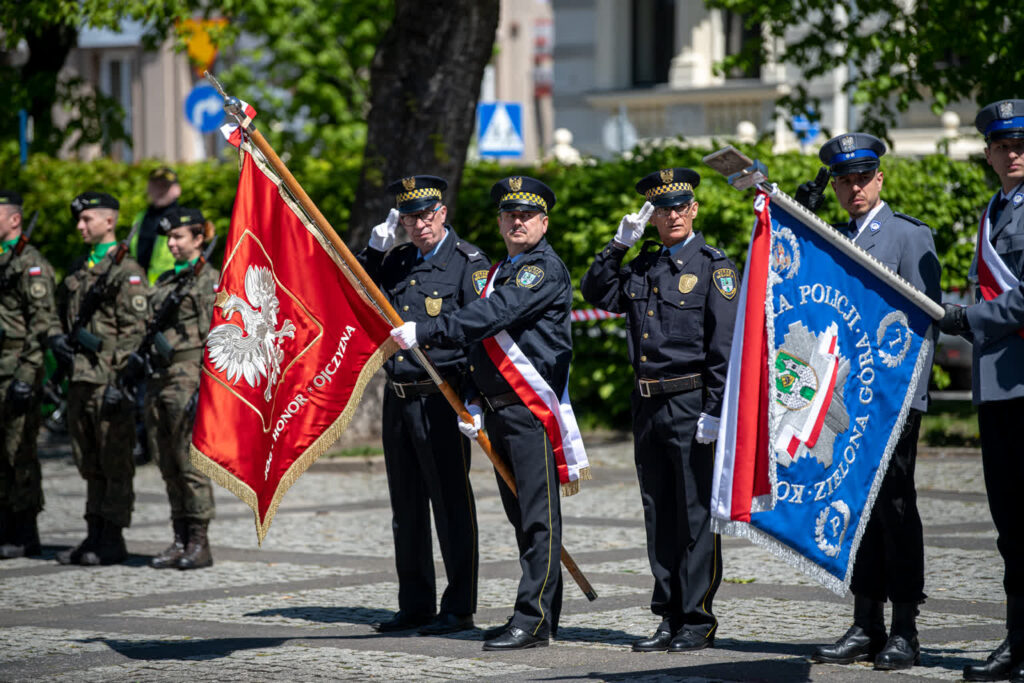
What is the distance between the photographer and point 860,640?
254 inches

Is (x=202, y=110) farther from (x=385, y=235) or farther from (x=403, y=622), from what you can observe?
(x=403, y=622)

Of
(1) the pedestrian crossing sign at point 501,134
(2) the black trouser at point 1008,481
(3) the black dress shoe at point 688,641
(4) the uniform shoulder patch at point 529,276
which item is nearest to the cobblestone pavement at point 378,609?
(3) the black dress shoe at point 688,641

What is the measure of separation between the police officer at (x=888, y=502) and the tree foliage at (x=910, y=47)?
696cm

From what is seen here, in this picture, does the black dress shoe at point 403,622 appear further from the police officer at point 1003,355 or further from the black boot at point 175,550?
the police officer at point 1003,355

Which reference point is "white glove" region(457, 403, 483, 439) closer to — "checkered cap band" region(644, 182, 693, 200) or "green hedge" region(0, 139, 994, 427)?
"checkered cap band" region(644, 182, 693, 200)

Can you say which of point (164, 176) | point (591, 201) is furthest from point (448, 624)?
point (591, 201)

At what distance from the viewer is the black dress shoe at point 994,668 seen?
6.00 metres

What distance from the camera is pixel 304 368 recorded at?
7.23m

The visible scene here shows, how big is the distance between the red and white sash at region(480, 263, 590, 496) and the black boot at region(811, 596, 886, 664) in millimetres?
1430

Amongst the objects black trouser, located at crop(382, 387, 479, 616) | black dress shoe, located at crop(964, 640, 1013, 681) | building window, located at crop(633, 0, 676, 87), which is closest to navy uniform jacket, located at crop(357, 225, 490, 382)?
black trouser, located at crop(382, 387, 479, 616)

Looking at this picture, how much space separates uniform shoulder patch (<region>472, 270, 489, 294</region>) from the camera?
7477 mm

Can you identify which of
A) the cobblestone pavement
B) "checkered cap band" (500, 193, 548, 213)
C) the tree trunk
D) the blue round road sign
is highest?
the blue round road sign

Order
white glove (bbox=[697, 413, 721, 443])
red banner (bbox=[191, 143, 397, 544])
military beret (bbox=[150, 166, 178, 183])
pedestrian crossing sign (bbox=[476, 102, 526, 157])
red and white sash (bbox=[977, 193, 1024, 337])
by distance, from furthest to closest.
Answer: pedestrian crossing sign (bbox=[476, 102, 526, 157]), military beret (bbox=[150, 166, 178, 183]), red banner (bbox=[191, 143, 397, 544]), white glove (bbox=[697, 413, 721, 443]), red and white sash (bbox=[977, 193, 1024, 337])

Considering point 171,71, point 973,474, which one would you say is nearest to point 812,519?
point 973,474
